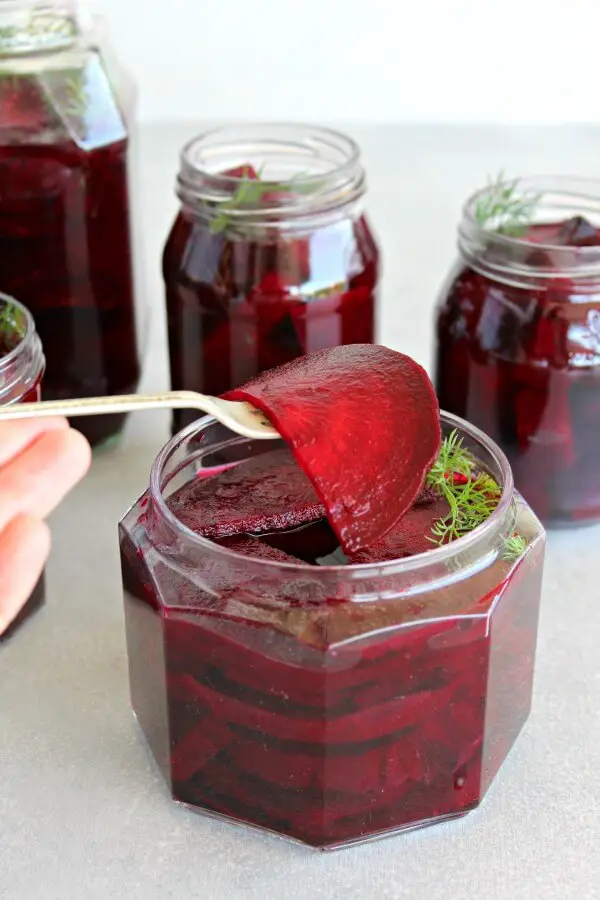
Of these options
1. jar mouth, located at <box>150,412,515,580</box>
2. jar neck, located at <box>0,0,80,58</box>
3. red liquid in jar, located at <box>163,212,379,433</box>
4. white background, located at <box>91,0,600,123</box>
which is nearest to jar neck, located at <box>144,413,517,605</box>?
jar mouth, located at <box>150,412,515,580</box>

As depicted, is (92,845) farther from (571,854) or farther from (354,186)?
(354,186)

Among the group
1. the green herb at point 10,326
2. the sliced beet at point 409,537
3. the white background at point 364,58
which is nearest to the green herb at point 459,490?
the sliced beet at point 409,537

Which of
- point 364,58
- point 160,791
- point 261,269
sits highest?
point 261,269

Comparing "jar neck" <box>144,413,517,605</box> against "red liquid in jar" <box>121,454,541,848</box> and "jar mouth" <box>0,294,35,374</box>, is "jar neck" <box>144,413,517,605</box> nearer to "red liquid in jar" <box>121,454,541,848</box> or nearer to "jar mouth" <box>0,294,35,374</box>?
"red liquid in jar" <box>121,454,541,848</box>

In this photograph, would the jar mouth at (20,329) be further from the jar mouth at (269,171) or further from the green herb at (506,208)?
the green herb at (506,208)

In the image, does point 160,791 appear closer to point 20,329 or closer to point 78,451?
point 78,451

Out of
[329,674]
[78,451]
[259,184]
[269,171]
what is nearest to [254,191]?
[259,184]

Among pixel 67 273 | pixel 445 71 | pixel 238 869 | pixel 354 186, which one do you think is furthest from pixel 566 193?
pixel 445 71
